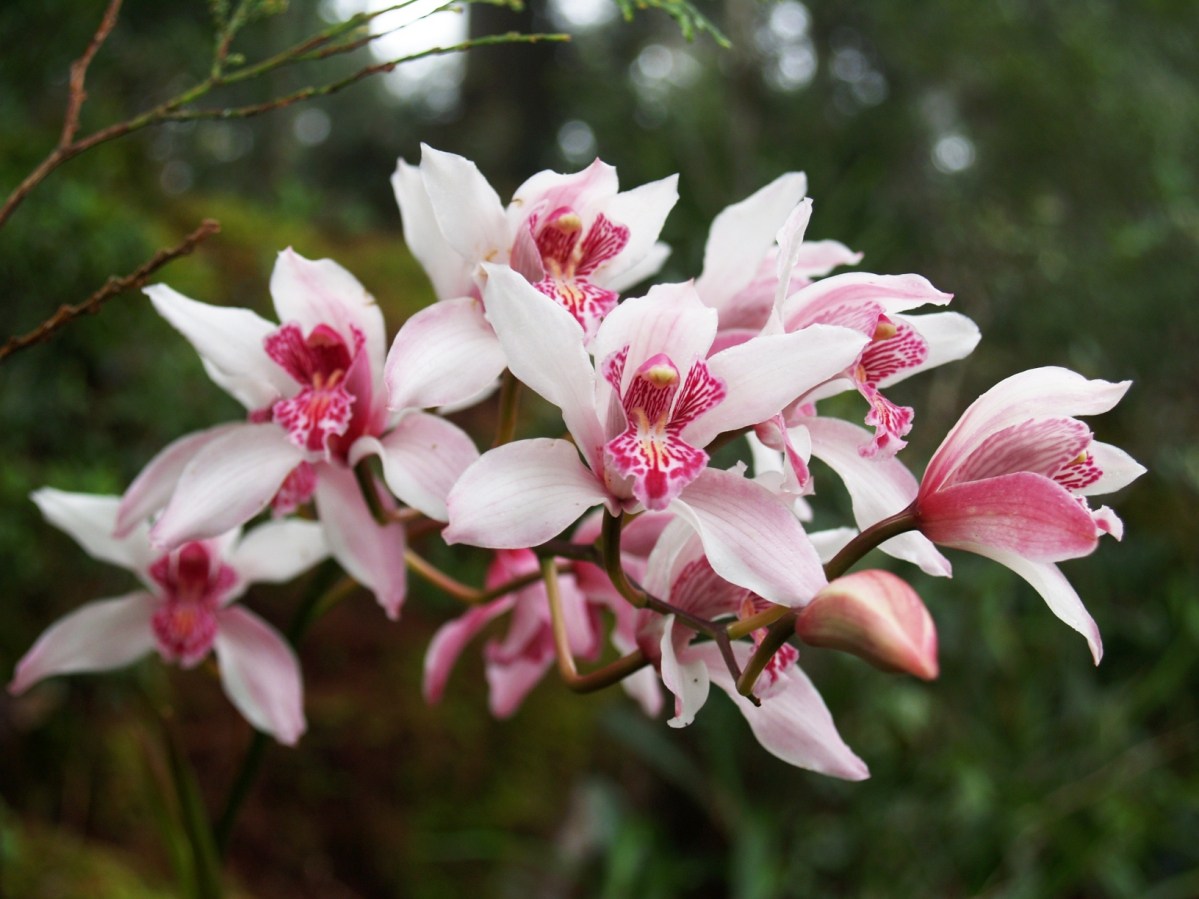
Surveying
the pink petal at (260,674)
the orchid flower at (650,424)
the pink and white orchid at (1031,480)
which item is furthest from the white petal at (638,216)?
the pink petal at (260,674)

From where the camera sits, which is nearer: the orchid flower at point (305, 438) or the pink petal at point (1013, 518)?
the pink petal at point (1013, 518)

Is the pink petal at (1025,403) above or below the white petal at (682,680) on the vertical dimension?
above

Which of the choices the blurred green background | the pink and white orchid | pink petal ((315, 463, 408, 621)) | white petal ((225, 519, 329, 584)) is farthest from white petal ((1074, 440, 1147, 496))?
the blurred green background

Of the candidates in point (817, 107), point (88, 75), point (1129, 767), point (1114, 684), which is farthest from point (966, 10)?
point (88, 75)

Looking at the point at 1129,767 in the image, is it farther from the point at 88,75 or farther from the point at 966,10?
the point at 966,10

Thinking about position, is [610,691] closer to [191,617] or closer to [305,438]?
[191,617]

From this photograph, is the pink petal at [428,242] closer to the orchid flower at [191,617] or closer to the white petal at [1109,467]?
the orchid flower at [191,617]
